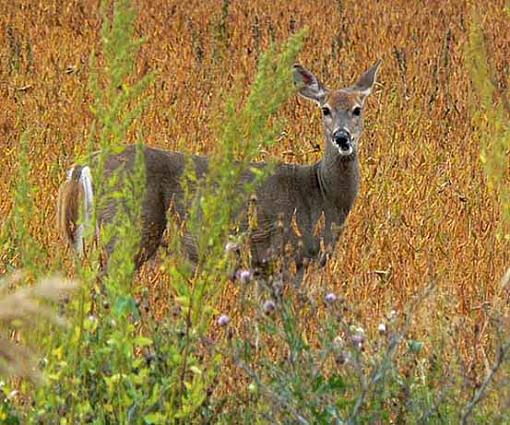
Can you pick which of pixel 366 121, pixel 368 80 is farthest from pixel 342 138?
pixel 366 121

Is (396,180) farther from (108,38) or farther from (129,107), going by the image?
(108,38)

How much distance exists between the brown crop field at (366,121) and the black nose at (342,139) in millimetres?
468

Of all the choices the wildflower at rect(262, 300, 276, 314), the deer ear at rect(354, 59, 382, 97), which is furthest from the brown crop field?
the deer ear at rect(354, 59, 382, 97)

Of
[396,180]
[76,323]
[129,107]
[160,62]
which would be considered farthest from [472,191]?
[76,323]

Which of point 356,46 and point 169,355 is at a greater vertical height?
point 169,355

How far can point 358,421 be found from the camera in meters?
3.73

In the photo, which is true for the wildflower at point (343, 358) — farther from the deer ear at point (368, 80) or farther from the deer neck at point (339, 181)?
the deer ear at point (368, 80)

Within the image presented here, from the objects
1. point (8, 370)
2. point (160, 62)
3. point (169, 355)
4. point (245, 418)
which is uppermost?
point (8, 370)

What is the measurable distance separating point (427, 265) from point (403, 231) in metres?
0.68

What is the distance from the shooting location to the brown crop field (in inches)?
227

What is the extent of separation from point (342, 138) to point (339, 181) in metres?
0.27

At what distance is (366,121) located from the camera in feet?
29.4

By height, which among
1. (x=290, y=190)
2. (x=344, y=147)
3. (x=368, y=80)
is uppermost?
(x=368, y=80)

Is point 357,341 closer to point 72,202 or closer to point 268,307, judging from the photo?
point 268,307
